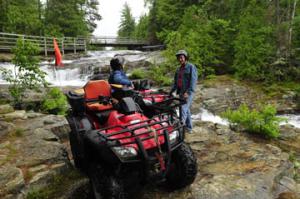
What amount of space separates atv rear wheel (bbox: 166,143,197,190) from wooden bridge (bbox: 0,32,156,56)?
777 centimetres

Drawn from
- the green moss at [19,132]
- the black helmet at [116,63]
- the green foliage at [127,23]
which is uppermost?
the green foliage at [127,23]

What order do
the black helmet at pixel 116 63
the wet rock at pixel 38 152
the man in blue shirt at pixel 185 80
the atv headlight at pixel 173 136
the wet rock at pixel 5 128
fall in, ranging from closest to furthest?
the atv headlight at pixel 173 136
the black helmet at pixel 116 63
the wet rock at pixel 38 152
the wet rock at pixel 5 128
the man in blue shirt at pixel 185 80

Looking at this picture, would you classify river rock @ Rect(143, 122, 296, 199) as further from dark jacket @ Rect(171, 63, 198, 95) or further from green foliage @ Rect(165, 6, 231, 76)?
green foliage @ Rect(165, 6, 231, 76)

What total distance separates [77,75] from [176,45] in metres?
6.17

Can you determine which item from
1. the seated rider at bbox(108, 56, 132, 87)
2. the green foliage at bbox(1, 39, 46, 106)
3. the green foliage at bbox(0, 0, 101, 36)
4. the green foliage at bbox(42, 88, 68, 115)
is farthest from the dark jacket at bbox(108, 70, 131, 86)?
the green foliage at bbox(0, 0, 101, 36)

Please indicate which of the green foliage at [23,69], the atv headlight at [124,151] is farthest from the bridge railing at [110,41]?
the atv headlight at [124,151]

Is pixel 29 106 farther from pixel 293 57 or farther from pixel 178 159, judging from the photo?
pixel 293 57

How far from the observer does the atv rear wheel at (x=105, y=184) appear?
2878 mm

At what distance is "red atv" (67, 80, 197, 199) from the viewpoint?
2.77 m

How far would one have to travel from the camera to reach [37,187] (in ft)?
11.6

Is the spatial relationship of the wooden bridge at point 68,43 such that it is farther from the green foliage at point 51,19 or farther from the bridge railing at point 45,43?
the green foliage at point 51,19

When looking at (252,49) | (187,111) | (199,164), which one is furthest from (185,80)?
(252,49)

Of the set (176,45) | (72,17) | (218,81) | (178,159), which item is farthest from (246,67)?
(72,17)

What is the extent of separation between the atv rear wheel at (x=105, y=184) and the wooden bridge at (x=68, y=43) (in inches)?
300
